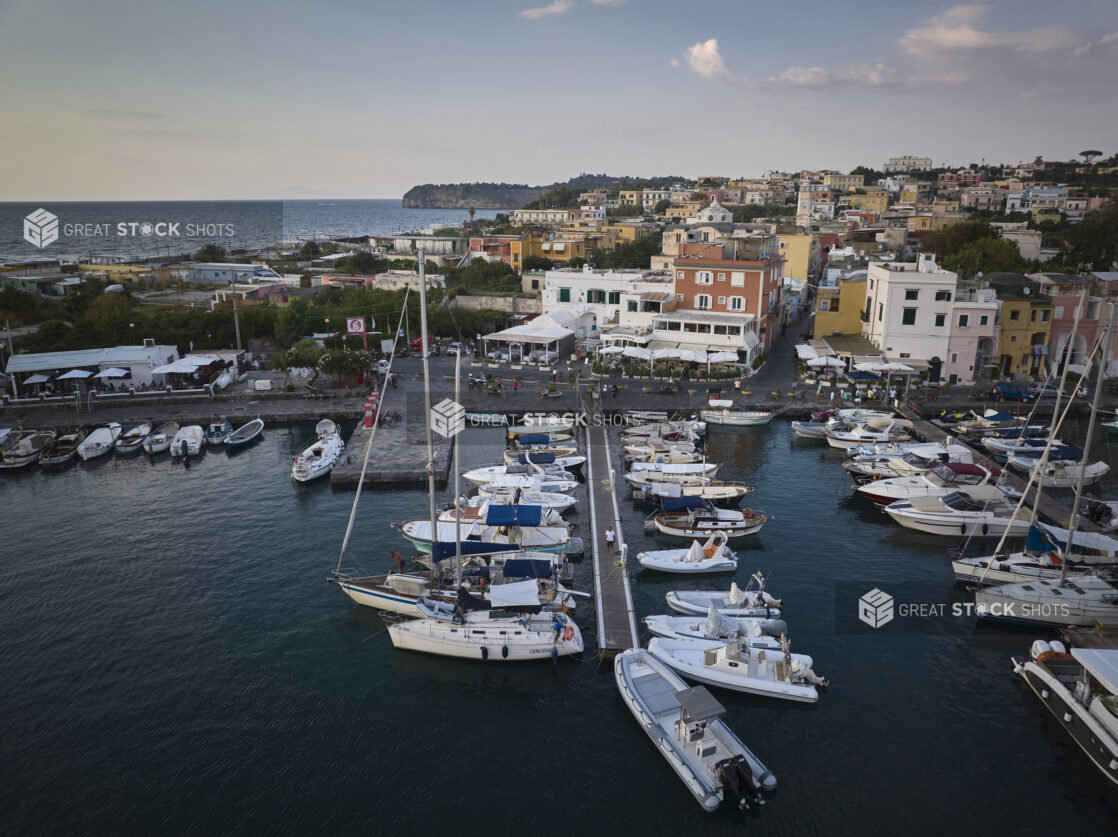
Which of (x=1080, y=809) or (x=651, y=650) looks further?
(x=651, y=650)

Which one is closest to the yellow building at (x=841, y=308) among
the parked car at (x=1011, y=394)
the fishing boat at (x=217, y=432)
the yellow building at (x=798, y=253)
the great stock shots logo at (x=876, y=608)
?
the parked car at (x=1011, y=394)

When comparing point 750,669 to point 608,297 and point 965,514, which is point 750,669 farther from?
point 608,297

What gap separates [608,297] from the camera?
5609 centimetres

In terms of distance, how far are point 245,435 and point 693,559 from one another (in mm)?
25136

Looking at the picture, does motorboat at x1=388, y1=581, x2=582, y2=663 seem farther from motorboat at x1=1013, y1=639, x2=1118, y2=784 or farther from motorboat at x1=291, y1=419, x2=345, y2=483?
motorboat at x1=291, y1=419, x2=345, y2=483

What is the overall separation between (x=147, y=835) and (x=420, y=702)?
6290mm

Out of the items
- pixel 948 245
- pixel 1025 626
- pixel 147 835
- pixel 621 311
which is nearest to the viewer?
pixel 147 835

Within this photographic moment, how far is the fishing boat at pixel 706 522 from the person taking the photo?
86.9 ft

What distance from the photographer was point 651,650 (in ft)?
61.8

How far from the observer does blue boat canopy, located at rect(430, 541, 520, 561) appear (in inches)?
881

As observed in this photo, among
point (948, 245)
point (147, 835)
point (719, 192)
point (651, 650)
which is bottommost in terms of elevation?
point (147, 835)

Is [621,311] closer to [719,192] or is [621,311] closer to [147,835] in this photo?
[147,835]

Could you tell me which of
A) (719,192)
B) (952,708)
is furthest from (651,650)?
(719,192)

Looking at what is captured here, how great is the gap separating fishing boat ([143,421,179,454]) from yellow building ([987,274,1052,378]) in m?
49.5
